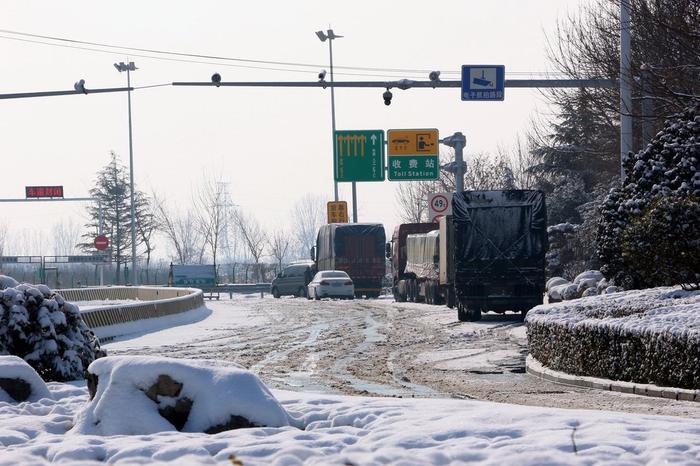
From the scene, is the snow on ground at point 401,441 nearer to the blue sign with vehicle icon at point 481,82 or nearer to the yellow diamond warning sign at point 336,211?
the blue sign with vehicle icon at point 481,82

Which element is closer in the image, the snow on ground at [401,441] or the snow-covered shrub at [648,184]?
the snow on ground at [401,441]

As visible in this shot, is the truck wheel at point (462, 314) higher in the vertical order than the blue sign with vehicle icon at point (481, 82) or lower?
lower

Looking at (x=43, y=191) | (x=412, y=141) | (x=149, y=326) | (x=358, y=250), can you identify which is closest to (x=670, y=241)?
(x=149, y=326)

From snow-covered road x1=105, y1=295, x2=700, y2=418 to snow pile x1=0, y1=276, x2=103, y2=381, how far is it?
106 inches

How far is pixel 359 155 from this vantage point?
5334cm

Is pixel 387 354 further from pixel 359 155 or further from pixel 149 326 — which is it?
pixel 359 155

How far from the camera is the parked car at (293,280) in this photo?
6393cm

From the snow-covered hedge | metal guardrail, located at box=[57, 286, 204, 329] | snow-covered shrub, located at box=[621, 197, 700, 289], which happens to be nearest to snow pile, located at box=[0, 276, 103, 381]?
the snow-covered hedge

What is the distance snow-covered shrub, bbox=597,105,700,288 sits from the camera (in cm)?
2303

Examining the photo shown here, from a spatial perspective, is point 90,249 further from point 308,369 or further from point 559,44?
point 308,369

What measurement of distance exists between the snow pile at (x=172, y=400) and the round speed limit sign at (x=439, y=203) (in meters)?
35.1

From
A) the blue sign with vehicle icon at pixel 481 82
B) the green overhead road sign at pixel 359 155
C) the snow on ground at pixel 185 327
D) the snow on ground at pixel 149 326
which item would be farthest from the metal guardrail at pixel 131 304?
the blue sign with vehicle icon at pixel 481 82

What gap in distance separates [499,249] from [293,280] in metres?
33.9

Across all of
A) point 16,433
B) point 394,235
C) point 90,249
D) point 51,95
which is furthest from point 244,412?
point 90,249
